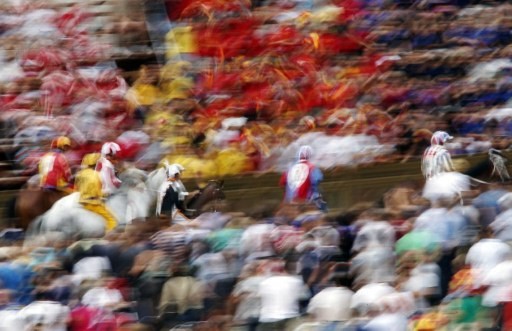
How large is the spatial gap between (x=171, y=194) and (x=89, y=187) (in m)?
1.08

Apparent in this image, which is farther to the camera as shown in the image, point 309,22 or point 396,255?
point 309,22

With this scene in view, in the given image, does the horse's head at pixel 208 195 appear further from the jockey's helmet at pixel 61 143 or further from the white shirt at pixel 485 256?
the white shirt at pixel 485 256

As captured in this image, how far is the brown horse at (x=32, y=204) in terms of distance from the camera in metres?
22.5

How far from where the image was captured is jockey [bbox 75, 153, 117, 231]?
22109 mm

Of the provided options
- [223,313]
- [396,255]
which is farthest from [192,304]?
[396,255]

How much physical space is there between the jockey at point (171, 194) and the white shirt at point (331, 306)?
4.42 metres

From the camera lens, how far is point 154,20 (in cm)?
2716

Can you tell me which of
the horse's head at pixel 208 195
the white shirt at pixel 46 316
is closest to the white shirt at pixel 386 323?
the white shirt at pixel 46 316

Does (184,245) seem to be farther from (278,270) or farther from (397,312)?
(397,312)

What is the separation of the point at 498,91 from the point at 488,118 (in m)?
0.63

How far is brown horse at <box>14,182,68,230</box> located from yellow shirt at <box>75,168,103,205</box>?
22.4 inches

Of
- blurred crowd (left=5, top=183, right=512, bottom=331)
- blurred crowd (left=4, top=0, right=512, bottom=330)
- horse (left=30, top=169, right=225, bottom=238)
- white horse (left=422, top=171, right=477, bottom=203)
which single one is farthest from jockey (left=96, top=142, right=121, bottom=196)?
white horse (left=422, top=171, right=477, bottom=203)

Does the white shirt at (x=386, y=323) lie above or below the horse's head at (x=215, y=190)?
above

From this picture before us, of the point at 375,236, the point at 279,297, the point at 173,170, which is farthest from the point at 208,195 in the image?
the point at 279,297
